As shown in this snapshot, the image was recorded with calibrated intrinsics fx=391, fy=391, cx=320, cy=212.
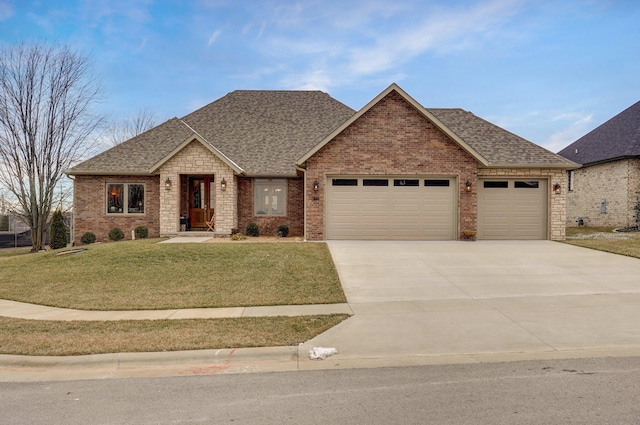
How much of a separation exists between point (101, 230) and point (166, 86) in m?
19.9

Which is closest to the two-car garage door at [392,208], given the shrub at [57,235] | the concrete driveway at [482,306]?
the concrete driveway at [482,306]

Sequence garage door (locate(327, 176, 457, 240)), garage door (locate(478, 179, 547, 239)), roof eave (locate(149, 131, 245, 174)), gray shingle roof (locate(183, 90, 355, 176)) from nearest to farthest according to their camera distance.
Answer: garage door (locate(327, 176, 457, 240)) < garage door (locate(478, 179, 547, 239)) < roof eave (locate(149, 131, 245, 174)) < gray shingle roof (locate(183, 90, 355, 176))

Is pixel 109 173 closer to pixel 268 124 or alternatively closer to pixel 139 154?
pixel 139 154

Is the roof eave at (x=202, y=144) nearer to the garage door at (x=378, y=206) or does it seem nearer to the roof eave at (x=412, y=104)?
the roof eave at (x=412, y=104)

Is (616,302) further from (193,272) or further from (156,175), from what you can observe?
(156,175)

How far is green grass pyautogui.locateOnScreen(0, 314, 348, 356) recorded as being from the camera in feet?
18.4

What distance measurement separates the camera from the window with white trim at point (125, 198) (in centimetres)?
1930

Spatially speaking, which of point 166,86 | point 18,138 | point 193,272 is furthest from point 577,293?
point 166,86

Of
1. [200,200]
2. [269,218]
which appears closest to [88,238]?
[200,200]

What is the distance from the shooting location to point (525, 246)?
15.4 metres

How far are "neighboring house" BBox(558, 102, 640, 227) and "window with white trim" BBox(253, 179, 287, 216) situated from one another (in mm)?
21245

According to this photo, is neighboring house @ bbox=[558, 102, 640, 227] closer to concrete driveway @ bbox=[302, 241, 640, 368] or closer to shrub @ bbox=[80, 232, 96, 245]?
concrete driveway @ bbox=[302, 241, 640, 368]

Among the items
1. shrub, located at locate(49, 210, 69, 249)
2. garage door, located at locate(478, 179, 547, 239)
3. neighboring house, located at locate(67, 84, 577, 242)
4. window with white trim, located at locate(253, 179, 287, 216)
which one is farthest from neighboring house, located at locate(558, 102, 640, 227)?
shrub, located at locate(49, 210, 69, 249)

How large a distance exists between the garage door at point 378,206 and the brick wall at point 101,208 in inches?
353
